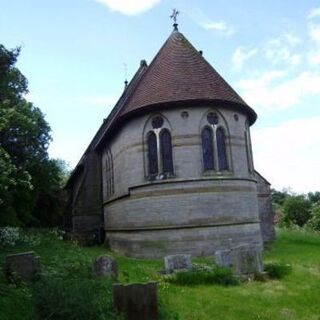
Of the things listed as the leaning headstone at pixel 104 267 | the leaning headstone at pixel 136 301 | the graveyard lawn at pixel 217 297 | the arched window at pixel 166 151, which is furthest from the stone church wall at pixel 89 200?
the leaning headstone at pixel 136 301

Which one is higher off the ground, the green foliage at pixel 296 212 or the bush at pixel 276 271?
the green foliage at pixel 296 212

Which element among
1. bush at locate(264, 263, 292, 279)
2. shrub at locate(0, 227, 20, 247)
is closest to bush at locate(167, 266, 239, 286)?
bush at locate(264, 263, 292, 279)

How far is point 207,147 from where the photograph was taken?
57.0ft

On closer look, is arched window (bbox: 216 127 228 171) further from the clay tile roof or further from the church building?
the clay tile roof

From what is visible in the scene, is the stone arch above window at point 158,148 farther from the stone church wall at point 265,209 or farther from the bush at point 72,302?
the bush at point 72,302

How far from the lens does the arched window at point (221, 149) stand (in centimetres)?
1741

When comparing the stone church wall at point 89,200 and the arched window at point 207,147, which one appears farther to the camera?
the stone church wall at point 89,200

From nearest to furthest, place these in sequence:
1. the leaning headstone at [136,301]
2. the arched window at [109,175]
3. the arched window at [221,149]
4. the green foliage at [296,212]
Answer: the leaning headstone at [136,301], the arched window at [221,149], the arched window at [109,175], the green foliage at [296,212]

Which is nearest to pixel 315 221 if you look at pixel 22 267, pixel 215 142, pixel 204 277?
pixel 215 142

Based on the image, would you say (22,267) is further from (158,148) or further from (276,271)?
(158,148)

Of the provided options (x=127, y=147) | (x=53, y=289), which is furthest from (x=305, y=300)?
(x=127, y=147)

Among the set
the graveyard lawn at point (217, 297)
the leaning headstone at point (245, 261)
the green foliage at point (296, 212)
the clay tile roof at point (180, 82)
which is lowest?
the graveyard lawn at point (217, 297)

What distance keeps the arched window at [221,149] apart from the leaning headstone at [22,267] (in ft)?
32.0

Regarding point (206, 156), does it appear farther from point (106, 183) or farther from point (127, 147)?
point (106, 183)
